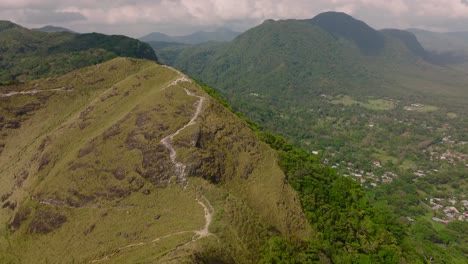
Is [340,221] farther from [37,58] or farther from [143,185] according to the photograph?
[37,58]

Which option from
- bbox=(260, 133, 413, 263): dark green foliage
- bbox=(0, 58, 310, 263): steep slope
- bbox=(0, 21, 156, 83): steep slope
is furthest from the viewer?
bbox=(0, 21, 156, 83): steep slope

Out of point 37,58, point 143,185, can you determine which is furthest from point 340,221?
point 37,58

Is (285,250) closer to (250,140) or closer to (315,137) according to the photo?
(250,140)

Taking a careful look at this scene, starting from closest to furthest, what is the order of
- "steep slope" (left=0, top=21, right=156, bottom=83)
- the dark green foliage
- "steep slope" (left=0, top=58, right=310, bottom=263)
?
"steep slope" (left=0, top=58, right=310, bottom=263)
the dark green foliage
"steep slope" (left=0, top=21, right=156, bottom=83)

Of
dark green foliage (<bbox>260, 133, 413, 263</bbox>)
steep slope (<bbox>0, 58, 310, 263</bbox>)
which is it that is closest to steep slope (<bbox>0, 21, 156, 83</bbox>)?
steep slope (<bbox>0, 58, 310, 263</bbox>)

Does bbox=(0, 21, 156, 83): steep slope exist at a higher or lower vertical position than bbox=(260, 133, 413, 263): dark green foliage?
higher

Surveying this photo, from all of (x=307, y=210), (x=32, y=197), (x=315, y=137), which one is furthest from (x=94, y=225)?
(x=315, y=137)

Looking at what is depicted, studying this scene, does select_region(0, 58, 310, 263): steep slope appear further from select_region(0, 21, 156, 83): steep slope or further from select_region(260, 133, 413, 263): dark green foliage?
select_region(0, 21, 156, 83): steep slope

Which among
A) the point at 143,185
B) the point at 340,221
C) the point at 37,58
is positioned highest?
the point at 37,58
